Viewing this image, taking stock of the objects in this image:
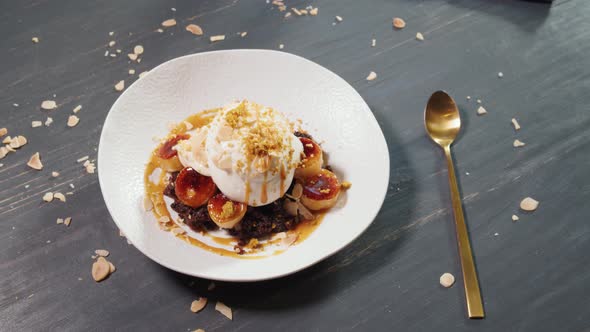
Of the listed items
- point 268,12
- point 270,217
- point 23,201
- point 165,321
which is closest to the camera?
point 165,321

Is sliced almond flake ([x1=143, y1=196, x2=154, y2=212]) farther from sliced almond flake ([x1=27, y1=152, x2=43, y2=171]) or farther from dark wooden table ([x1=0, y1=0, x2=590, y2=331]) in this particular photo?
sliced almond flake ([x1=27, y1=152, x2=43, y2=171])

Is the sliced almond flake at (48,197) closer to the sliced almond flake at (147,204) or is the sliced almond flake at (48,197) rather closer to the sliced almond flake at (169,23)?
the sliced almond flake at (147,204)

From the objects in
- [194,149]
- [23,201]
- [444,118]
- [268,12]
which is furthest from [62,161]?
[444,118]

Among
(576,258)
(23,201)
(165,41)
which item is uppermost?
(165,41)

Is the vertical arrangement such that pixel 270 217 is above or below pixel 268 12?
below

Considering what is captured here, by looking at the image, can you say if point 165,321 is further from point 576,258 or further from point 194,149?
point 576,258

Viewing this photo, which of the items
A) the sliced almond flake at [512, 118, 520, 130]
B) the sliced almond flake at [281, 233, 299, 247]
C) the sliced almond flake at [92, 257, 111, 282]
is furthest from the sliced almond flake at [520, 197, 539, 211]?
the sliced almond flake at [92, 257, 111, 282]
